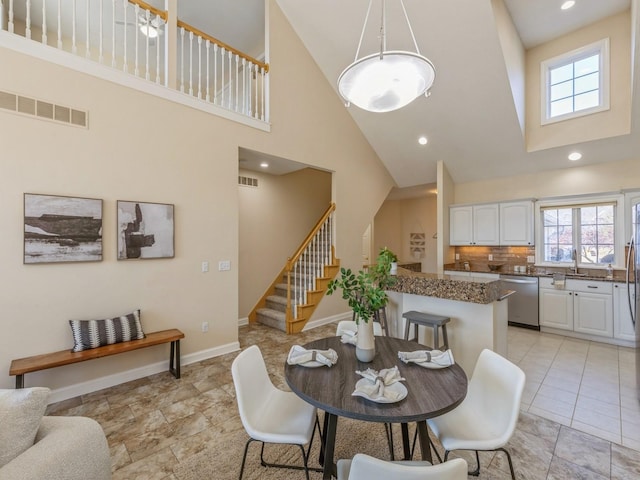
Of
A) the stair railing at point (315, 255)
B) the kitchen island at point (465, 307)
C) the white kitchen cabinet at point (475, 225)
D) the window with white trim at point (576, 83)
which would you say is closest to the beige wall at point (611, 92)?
the window with white trim at point (576, 83)

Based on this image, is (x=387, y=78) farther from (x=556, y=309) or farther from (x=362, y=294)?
Result: (x=556, y=309)

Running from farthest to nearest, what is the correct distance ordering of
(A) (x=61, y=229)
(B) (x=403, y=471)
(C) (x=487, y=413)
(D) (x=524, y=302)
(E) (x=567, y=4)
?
1. (D) (x=524, y=302)
2. (E) (x=567, y=4)
3. (A) (x=61, y=229)
4. (C) (x=487, y=413)
5. (B) (x=403, y=471)

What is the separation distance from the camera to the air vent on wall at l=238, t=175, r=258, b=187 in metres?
5.43

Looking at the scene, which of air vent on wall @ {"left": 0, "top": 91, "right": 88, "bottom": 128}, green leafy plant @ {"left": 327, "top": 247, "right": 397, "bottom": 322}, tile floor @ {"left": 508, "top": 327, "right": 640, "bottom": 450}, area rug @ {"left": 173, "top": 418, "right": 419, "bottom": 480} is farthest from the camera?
air vent on wall @ {"left": 0, "top": 91, "right": 88, "bottom": 128}

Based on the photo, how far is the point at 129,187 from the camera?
3203 mm

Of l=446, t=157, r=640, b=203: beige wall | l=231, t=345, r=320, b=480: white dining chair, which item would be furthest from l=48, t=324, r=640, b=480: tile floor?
l=446, t=157, r=640, b=203: beige wall

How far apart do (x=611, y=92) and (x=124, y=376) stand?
743 centimetres

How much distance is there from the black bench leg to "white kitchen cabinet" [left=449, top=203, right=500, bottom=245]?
5.45 m

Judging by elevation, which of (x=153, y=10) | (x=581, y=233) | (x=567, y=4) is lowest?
(x=581, y=233)

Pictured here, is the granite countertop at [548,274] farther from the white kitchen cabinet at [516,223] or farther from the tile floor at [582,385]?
the tile floor at [582,385]

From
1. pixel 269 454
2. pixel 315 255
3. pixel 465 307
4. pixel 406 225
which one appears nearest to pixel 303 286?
pixel 315 255

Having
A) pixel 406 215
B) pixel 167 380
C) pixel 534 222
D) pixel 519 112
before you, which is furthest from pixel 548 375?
pixel 406 215

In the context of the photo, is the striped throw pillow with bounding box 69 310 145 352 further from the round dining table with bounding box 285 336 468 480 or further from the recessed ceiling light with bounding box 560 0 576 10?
the recessed ceiling light with bounding box 560 0 576 10

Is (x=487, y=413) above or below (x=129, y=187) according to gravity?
below
